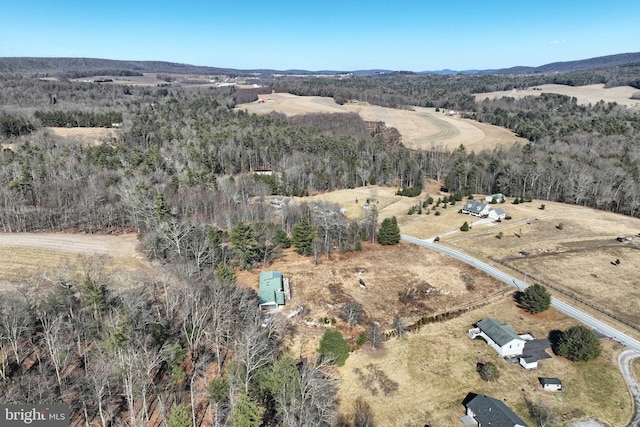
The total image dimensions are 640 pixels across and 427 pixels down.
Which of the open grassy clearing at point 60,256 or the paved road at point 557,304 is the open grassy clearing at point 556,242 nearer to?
the paved road at point 557,304

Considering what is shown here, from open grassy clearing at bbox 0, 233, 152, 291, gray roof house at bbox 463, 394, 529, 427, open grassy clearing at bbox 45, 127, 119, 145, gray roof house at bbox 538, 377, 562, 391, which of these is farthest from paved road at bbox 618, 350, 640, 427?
open grassy clearing at bbox 45, 127, 119, 145

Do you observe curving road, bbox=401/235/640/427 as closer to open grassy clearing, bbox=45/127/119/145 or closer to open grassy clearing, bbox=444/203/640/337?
open grassy clearing, bbox=444/203/640/337

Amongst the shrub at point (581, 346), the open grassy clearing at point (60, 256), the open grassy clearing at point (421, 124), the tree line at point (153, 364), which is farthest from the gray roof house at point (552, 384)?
the open grassy clearing at point (421, 124)

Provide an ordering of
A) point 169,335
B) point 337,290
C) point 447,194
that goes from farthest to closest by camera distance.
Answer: point 447,194 → point 337,290 → point 169,335

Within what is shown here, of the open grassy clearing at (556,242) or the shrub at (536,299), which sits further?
the open grassy clearing at (556,242)

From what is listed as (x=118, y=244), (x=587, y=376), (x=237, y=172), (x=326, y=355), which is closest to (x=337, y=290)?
(x=326, y=355)

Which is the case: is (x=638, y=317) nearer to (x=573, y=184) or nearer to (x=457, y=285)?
(x=457, y=285)

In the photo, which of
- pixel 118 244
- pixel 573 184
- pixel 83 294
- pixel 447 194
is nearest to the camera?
pixel 83 294
